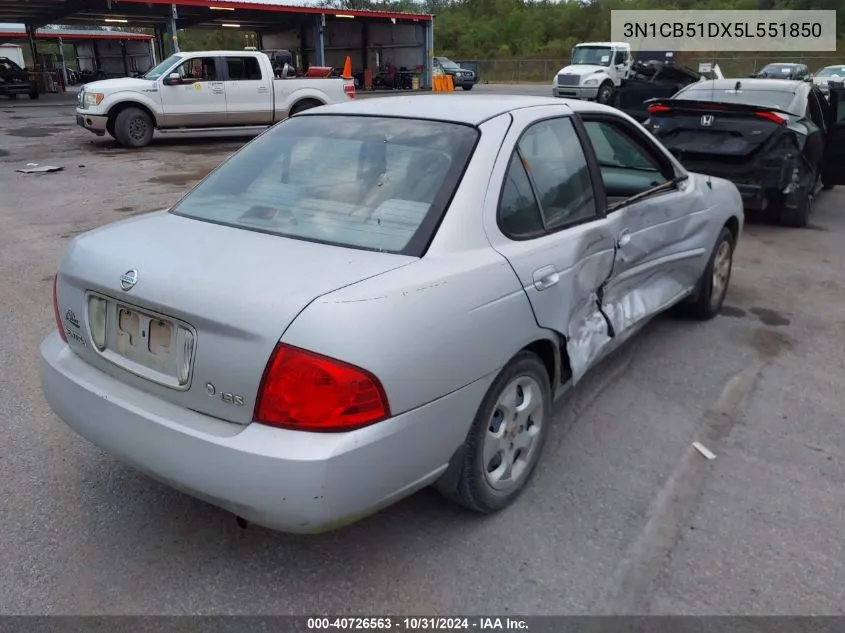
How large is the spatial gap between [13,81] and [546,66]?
120 ft

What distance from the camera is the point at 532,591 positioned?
98.6 inches

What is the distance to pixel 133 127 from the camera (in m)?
14.7

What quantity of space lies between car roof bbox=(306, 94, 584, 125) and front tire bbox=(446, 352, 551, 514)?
1.09 m

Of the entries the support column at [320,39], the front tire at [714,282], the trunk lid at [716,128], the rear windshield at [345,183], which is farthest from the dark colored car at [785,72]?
the rear windshield at [345,183]

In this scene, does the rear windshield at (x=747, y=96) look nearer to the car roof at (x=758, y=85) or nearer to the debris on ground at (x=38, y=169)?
the car roof at (x=758, y=85)

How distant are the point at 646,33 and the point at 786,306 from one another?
44848mm

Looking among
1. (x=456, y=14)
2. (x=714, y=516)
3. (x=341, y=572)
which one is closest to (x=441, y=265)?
(x=341, y=572)

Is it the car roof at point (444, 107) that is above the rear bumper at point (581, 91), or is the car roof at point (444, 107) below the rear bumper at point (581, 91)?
above

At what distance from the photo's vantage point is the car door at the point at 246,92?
1555cm

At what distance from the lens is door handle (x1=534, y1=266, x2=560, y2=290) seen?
285cm

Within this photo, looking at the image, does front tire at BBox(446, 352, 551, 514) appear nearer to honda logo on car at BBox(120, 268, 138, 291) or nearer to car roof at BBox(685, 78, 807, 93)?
honda logo on car at BBox(120, 268, 138, 291)

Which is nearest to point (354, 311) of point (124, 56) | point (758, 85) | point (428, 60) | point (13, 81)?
point (758, 85)

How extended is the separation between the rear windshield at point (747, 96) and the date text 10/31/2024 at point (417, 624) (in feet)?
24.7

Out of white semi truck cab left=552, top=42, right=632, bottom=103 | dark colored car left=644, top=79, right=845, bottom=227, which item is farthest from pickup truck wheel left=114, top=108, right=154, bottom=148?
white semi truck cab left=552, top=42, right=632, bottom=103
